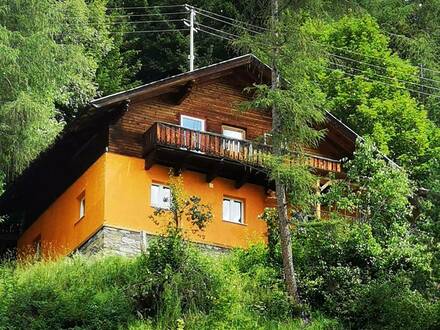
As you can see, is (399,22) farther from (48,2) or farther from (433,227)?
(433,227)

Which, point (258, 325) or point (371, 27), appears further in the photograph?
point (371, 27)

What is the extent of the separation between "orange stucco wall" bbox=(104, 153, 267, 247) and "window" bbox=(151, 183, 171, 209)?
0.64 feet

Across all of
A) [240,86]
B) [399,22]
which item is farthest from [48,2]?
[399,22]

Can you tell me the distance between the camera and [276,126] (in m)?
25.8

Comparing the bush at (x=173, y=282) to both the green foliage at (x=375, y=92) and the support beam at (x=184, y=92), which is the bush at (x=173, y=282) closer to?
the support beam at (x=184, y=92)

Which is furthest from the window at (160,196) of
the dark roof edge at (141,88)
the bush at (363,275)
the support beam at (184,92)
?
the bush at (363,275)

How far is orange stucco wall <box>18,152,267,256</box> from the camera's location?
30.8 meters

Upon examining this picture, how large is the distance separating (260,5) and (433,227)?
323 inches

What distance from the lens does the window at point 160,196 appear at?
103 ft

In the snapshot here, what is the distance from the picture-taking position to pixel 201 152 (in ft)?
104

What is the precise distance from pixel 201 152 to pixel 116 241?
3.99 metres

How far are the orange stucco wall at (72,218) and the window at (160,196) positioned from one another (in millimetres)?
1690

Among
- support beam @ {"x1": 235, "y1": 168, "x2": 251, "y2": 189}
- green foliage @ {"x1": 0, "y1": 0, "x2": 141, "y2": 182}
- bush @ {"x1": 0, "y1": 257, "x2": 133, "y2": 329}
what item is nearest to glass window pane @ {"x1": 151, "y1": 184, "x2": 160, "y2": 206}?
support beam @ {"x1": 235, "y1": 168, "x2": 251, "y2": 189}

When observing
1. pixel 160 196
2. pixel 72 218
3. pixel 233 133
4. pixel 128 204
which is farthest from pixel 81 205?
pixel 233 133
